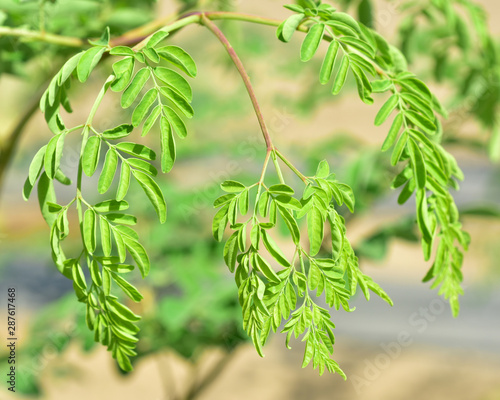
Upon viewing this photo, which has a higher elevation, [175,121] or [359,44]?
[359,44]

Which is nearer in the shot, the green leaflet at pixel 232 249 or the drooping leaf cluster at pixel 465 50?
the green leaflet at pixel 232 249

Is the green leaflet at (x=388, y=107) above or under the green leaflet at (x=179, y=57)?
above

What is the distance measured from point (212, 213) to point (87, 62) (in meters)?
1.16

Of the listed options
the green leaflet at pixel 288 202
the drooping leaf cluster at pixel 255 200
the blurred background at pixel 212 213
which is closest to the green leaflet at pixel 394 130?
the drooping leaf cluster at pixel 255 200

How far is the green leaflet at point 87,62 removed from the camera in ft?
1.49

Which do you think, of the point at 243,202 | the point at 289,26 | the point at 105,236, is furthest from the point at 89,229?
the point at 289,26

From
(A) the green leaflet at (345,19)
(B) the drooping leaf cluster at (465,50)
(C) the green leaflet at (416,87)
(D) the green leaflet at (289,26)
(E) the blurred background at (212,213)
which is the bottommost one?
(E) the blurred background at (212,213)

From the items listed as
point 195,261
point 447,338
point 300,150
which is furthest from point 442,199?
point 447,338

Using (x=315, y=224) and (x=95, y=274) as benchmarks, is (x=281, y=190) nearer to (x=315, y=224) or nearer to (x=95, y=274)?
(x=315, y=224)

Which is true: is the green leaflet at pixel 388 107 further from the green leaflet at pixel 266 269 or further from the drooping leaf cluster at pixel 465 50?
the drooping leaf cluster at pixel 465 50

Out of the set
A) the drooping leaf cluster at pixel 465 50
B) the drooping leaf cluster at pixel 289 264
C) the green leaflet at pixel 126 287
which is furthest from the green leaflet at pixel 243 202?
the drooping leaf cluster at pixel 465 50

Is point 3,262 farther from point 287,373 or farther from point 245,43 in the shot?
point 245,43

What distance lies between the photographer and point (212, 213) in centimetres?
161

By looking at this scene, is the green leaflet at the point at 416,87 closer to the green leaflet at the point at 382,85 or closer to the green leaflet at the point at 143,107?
the green leaflet at the point at 382,85
